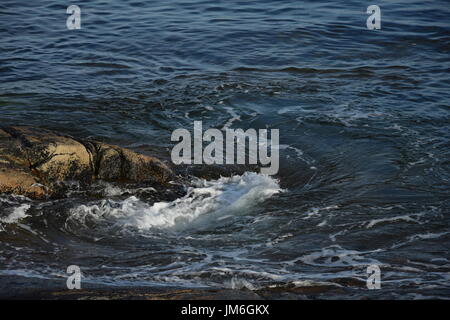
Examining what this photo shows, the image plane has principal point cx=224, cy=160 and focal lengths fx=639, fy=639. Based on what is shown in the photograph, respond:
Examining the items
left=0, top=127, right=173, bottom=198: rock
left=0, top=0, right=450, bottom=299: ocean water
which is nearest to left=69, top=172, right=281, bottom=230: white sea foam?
left=0, top=0, right=450, bottom=299: ocean water

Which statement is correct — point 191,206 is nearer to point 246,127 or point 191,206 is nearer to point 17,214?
point 17,214

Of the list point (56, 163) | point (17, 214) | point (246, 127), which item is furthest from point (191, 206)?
point (246, 127)

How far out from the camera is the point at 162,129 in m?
9.55

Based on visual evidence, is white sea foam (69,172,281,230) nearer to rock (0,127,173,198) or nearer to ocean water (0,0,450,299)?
ocean water (0,0,450,299)

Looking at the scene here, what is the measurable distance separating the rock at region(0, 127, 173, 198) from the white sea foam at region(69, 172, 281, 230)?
456 millimetres

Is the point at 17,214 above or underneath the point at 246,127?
underneath

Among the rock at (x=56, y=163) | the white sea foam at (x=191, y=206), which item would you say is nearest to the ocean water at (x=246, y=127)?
the white sea foam at (x=191, y=206)

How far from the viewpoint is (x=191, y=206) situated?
7.16 metres

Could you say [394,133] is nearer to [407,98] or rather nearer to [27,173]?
[407,98]

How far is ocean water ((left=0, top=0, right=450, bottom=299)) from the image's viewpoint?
5738 mm

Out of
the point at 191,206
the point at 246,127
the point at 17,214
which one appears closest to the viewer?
the point at 17,214

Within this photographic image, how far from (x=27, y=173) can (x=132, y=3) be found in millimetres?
12108

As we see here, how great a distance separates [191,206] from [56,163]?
159 centimetres
